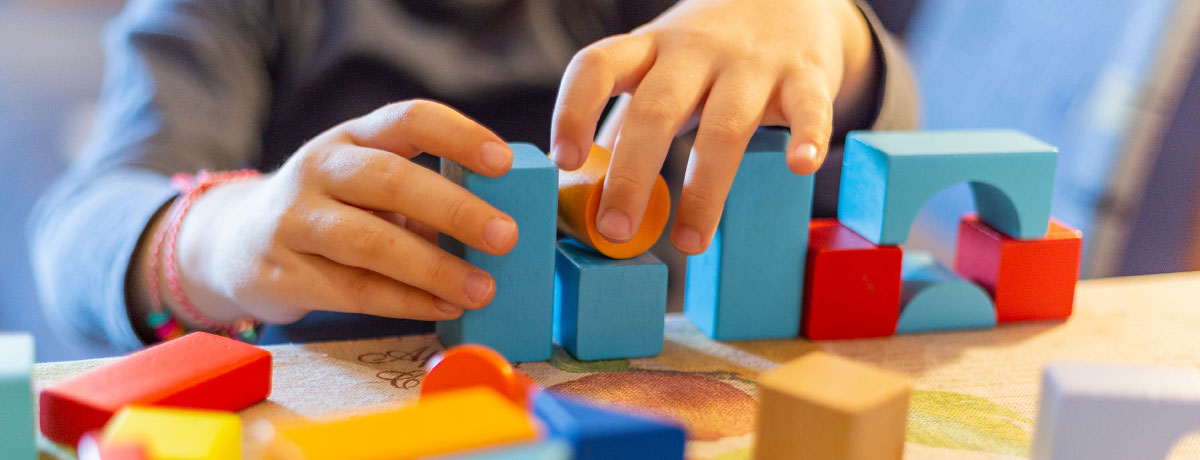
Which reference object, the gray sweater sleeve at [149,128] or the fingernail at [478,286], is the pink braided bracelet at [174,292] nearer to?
the gray sweater sleeve at [149,128]

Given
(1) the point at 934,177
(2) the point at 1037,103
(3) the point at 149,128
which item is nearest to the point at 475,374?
(1) the point at 934,177

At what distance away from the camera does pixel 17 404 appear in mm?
419

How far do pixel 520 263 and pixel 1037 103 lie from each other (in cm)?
152

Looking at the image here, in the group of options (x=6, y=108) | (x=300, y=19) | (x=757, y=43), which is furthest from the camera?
(x=6, y=108)

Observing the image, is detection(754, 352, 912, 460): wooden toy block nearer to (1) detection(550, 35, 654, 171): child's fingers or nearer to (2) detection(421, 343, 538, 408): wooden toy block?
(2) detection(421, 343, 538, 408): wooden toy block

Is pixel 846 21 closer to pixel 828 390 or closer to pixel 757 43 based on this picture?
pixel 757 43

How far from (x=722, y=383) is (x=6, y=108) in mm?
1923

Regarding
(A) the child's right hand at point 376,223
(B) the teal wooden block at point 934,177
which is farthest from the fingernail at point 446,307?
(B) the teal wooden block at point 934,177

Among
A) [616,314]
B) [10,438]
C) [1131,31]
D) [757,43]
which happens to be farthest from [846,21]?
[1131,31]

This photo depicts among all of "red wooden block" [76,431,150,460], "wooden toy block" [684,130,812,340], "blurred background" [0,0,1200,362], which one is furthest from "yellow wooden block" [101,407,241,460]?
"blurred background" [0,0,1200,362]

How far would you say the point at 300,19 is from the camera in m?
1.06

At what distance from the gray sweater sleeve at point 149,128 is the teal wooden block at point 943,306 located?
25.1 inches

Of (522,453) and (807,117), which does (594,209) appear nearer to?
(807,117)

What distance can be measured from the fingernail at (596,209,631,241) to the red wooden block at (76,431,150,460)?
1.01 feet
